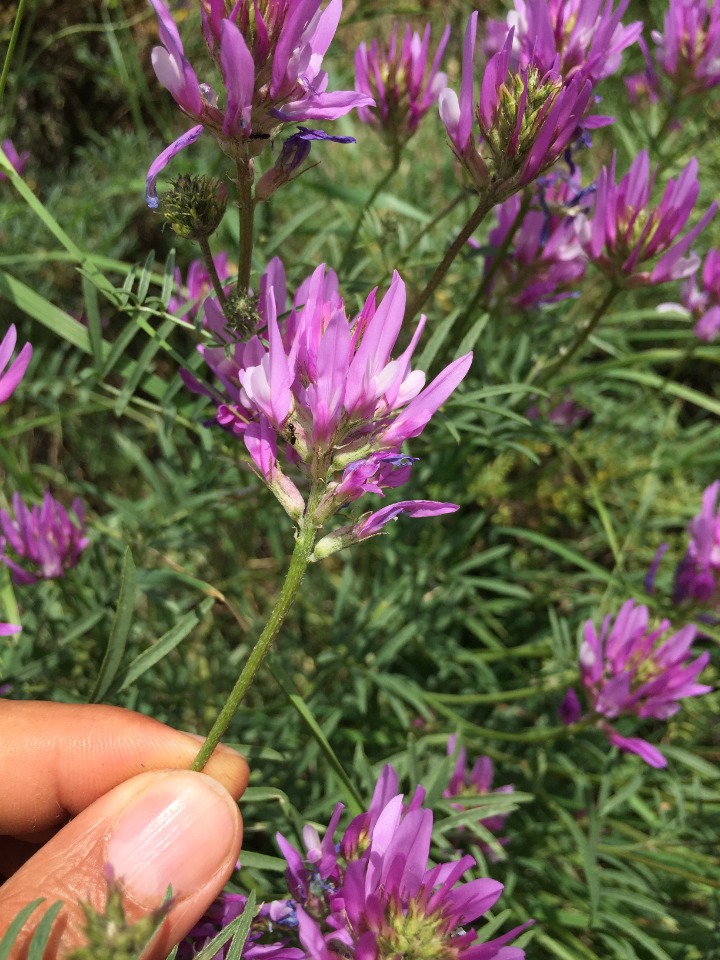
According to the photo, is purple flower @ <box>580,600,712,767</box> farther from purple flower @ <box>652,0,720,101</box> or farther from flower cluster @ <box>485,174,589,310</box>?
purple flower @ <box>652,0,720,101</box>

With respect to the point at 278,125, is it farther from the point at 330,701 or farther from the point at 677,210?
the point at 330,701

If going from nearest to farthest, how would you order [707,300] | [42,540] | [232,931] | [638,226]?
[232,931], [638,226], [42,540], [707,300]

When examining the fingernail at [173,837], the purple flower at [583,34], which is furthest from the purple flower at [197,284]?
the fingernail at [173,837]

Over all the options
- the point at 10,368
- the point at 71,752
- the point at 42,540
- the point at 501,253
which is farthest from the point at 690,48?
the point at 71,752

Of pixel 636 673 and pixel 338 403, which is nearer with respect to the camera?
pixel 338 403

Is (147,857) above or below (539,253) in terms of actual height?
below

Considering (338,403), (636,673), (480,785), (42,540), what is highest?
(338,403)

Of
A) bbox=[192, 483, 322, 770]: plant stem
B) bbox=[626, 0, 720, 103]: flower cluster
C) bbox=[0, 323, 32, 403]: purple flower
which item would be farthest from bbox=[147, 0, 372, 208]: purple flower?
bbox=[626, 0, 720, 103]: flower cluster

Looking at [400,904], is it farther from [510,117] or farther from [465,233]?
[510,117]
